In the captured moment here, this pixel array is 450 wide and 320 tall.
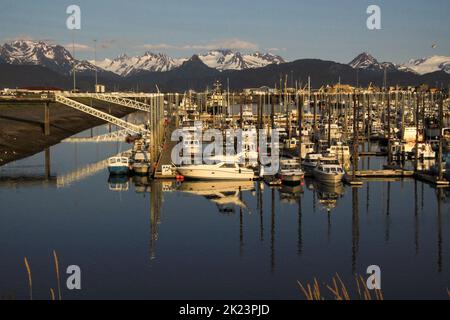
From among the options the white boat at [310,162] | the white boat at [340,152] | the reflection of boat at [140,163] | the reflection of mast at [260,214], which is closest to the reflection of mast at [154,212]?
the reflection of boat at [140,163]

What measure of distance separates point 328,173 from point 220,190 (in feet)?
17.9

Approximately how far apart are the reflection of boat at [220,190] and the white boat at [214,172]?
31 centimetres

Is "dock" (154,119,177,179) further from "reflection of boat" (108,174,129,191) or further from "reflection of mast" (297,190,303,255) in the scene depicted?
"reflection of mast" (297,190,303,255)

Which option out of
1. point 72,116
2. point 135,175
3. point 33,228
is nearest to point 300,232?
point 33,228

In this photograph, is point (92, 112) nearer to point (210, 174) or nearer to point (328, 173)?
point (210, 174)

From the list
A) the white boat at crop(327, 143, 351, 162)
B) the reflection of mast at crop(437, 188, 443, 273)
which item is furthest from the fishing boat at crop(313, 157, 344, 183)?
the white boat at crop(327, 143, 351, 162)

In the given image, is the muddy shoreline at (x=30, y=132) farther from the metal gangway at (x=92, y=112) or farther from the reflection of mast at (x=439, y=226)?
the reflection of mast at (x=439, y=226)

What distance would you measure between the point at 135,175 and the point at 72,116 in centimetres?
5606

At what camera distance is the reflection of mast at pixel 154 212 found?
2322cm

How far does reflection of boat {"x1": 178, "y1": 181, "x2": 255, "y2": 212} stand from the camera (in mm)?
31281

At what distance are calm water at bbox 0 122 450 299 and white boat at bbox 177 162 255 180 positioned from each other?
611 mm

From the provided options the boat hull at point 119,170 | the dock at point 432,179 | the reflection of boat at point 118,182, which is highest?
the boat hull at point 119,170

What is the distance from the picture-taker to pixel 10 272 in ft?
64.1
